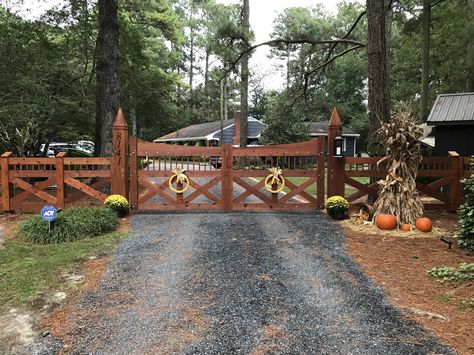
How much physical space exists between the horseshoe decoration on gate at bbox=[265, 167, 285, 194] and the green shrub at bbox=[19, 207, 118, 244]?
332cm

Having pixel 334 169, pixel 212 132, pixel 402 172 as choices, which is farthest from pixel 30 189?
pixel 212 132

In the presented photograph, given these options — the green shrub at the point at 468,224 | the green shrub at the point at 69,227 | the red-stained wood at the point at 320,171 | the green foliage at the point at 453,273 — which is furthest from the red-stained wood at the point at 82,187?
the green shrub at the point at 468,224

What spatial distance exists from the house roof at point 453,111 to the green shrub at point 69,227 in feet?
29.6

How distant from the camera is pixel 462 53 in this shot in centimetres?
1916

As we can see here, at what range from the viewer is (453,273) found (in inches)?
187

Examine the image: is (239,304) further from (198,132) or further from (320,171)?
(198,132)

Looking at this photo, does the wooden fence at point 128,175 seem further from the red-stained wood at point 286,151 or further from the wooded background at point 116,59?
the wooded background at point 116,59

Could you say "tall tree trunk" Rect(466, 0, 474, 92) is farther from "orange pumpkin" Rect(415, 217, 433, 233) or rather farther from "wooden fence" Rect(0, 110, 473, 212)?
"orange pumpkin" Rect(415, 217, 433, 233)

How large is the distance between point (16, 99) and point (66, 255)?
21.5ft

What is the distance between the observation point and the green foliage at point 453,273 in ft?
15.0

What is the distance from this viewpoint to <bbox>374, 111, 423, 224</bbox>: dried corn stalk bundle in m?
7.28

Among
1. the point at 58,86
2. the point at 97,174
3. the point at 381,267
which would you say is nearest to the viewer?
the point at 381,267

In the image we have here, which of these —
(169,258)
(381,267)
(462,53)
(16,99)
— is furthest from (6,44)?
(462,53)

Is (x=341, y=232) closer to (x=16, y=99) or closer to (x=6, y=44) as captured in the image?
(x=16, y=99)
